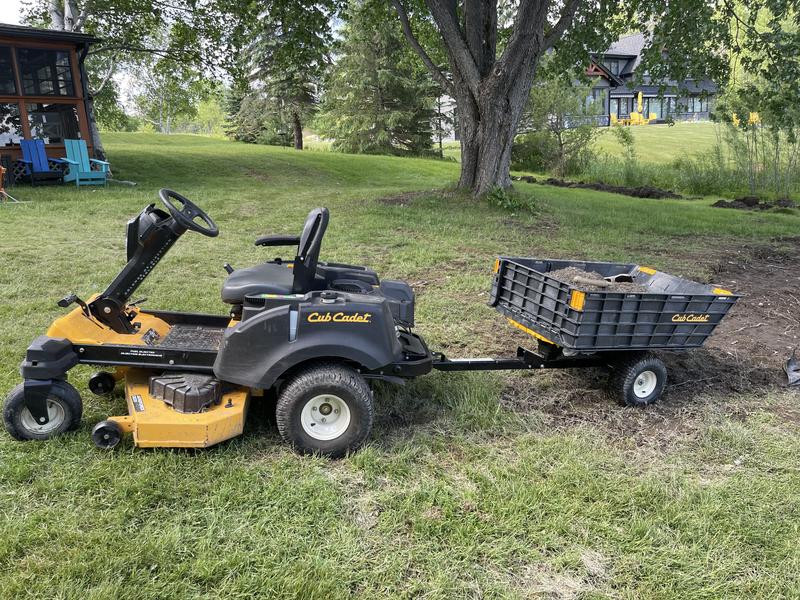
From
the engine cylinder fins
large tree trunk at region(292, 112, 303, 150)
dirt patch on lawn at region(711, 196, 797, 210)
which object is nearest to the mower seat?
the engine cylinder fins

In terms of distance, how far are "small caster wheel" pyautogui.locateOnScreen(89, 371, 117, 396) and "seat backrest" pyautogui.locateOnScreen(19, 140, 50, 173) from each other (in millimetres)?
11808

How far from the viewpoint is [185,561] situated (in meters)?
2.39

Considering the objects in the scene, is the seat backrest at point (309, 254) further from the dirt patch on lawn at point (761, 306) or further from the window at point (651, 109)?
the window at point (651, 109)

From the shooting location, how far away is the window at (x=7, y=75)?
14.0 metres

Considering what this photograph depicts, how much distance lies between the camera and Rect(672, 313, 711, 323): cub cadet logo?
3869 mm

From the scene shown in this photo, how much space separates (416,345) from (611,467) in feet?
4.27

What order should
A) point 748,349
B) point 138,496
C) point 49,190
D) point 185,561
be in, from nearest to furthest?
point 185,561, point 138,496, point 748,349, point 49,190

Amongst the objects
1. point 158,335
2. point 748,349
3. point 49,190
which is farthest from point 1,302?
point 49,190

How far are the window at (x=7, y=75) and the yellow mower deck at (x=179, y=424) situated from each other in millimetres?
14495

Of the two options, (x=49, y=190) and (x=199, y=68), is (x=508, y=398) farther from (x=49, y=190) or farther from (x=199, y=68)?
(x=199, y=68)

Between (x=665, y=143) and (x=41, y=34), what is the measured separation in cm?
3204

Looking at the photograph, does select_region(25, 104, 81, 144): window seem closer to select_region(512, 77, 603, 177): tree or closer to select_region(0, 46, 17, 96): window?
select_region(0, 46, 17, 96): window

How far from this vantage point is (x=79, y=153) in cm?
1365

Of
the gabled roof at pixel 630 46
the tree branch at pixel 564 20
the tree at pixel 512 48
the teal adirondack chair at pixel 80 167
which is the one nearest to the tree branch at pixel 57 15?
the teal adirondack chair at pixel 80 167
